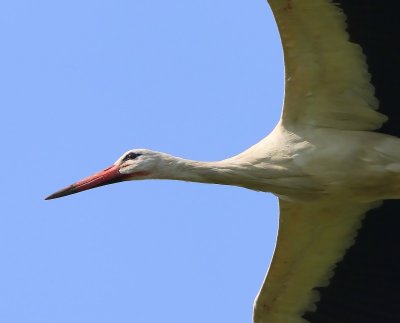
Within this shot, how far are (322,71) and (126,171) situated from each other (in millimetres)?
2210

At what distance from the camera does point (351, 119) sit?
15.4 m

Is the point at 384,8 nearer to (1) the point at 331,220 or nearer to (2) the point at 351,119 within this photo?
(2) the point at 351,119

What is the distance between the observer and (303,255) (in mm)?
16391

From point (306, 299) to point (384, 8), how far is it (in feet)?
11.8

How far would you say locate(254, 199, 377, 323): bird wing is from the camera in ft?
52.3

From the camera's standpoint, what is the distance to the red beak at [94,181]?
1584 centimetres

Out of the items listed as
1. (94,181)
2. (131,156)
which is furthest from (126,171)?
(94,181)

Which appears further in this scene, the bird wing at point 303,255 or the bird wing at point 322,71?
the bird wing at point 303,255

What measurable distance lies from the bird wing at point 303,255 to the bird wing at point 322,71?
96cm

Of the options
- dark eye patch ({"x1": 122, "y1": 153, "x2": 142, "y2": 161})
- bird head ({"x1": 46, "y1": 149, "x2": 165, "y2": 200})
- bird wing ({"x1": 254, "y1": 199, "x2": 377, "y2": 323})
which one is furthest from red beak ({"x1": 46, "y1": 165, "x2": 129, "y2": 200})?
bird wing ({"x1": 254, "y1": 199, "x2": 377, "y2": 323})

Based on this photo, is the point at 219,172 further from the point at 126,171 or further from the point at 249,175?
the point at 126,171

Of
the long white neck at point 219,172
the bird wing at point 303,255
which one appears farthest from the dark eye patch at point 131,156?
the bird wing at point 303,255

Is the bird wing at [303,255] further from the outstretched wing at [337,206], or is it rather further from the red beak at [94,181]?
the red beak at [94,181]

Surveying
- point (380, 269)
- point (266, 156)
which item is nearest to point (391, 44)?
point (266, 156)
